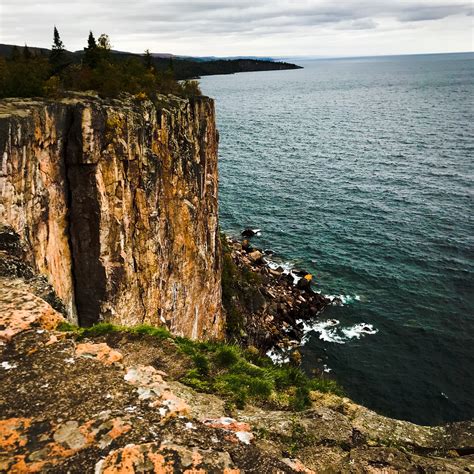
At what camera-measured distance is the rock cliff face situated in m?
18.7

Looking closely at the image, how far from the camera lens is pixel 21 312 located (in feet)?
32.1

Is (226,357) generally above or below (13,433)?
below

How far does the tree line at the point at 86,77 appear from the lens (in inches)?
860

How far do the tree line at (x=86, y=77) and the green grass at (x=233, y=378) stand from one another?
15.8m

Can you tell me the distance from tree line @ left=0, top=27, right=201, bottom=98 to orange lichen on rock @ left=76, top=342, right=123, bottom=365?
674 inches

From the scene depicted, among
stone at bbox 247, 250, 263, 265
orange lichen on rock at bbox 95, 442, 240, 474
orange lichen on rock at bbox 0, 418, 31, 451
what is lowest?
stone at bbox 247, 250, 263, 265

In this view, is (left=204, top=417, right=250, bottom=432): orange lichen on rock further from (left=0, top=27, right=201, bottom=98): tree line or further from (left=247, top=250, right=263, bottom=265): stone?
(left=247, top=250, right=263, bottom=265): stone

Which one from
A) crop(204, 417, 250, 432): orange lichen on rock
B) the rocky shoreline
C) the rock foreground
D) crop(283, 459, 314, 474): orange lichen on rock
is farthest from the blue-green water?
crop(283, 459, 314, 474): orange lichen on rock

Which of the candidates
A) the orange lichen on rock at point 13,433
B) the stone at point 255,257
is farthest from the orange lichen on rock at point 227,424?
the stone at point 255,257

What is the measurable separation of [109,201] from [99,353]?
1513 cm

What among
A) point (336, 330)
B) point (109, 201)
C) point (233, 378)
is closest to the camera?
point (233, 378)

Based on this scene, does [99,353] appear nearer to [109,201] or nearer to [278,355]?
[109,201]

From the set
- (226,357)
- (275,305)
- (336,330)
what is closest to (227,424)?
(226,357)

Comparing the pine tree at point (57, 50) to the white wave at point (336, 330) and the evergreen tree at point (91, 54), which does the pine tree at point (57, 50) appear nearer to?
the evergreen tree at point (91, 54)
